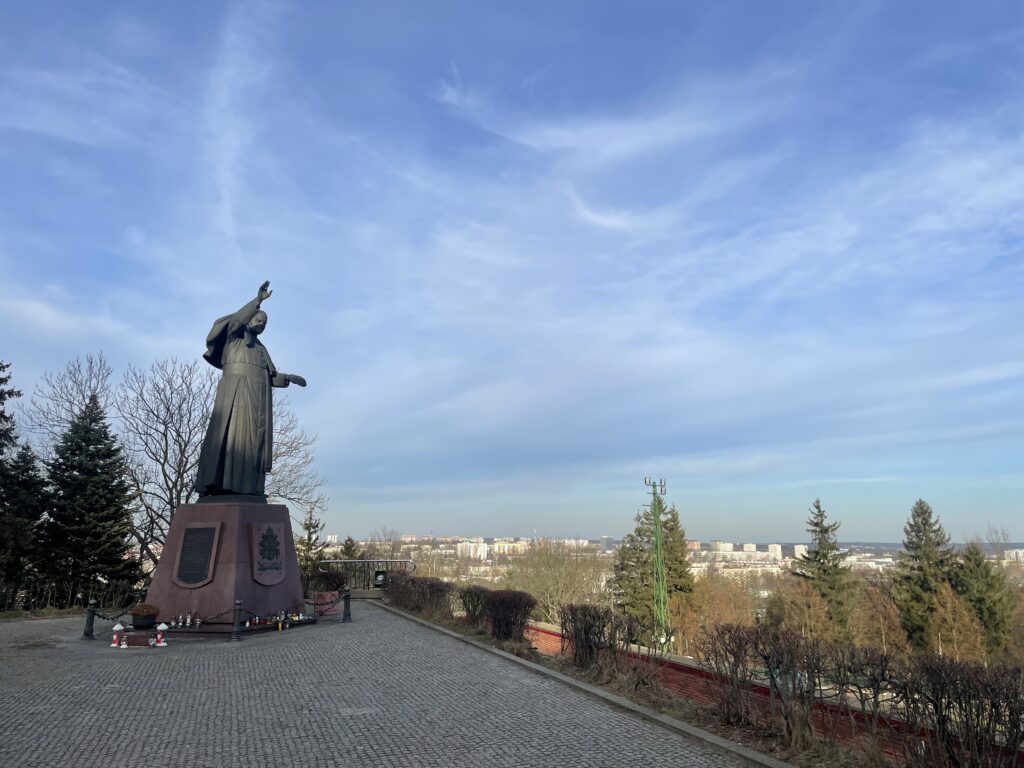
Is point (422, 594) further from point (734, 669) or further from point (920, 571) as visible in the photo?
point (920, 571)

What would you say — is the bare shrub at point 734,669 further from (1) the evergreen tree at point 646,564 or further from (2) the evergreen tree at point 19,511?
(1) the evergreen tree at point 646,564

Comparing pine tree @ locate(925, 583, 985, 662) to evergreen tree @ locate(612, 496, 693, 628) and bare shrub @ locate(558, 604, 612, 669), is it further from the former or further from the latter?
bare shrub @ locate(558, 604, 612, 669)

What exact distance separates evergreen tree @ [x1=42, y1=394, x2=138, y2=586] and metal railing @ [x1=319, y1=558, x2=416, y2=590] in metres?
7.46

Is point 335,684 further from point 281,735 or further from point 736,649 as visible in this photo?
point 736,649

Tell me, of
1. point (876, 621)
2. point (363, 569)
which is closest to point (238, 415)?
point (363, 569)

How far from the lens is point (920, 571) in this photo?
3519 cm

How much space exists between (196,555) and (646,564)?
37113mm

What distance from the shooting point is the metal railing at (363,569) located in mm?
24544

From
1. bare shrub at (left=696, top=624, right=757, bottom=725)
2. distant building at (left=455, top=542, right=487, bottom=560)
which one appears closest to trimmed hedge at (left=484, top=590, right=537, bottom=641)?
bare shrub at (left=696, top=624, right=757, bottom=725)

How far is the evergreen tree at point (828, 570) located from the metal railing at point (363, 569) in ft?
81.7

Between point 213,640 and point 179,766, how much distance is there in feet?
24.9

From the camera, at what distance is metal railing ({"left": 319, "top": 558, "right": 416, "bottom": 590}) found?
2454 centimetres

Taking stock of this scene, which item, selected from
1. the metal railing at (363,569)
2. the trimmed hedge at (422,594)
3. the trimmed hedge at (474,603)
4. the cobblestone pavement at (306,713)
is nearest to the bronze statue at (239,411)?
the cobblestone pavement at (306,713)

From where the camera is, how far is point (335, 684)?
28.8 feet
